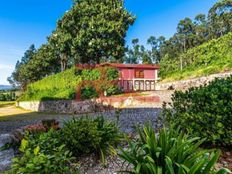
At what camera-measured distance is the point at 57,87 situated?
105 ft

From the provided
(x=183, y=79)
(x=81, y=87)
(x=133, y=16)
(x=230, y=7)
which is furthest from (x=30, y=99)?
(x=230, y=7)

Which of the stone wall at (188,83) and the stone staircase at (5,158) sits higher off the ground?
the stone wall at (188,83)

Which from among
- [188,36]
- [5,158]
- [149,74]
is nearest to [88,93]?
[149,74]

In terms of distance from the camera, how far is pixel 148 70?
38312 mm

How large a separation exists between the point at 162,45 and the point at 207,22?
16.1 metres

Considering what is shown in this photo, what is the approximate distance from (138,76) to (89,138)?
1248 inches

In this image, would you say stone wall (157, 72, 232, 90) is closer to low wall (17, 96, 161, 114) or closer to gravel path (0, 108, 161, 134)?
low wall (17, 96, 161, 114)

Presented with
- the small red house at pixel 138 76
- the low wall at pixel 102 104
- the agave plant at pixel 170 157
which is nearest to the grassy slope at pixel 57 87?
the low wall at pixel 102 104

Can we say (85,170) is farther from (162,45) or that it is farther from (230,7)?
(162,45)

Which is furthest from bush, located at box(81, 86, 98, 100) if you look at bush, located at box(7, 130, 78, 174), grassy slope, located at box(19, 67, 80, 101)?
bush, located at box(7, 130, 78, 174)

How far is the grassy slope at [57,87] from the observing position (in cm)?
2844

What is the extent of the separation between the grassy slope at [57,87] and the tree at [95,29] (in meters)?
5.57

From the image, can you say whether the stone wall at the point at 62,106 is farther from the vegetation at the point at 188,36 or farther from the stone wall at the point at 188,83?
the vegetation at the point at 188,36

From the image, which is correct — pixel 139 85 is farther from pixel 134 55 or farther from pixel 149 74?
pixel 134 55
